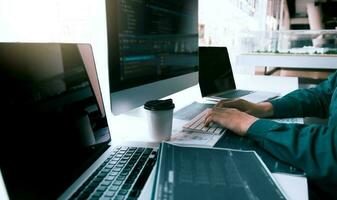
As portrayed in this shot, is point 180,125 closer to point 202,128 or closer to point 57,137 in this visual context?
point 202,128

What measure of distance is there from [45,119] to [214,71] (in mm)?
988

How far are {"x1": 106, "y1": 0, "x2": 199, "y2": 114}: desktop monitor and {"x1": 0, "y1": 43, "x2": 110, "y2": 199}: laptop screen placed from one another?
80mm

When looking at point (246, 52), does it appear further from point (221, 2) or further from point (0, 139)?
point (0, 139)

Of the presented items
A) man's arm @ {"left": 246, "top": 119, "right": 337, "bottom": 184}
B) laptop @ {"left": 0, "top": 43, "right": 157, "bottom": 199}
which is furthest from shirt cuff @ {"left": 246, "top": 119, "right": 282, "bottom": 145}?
laptop @ {"left": 0, "top": 43, "right": 157, "bottom": 199}

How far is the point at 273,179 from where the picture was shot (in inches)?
19.3

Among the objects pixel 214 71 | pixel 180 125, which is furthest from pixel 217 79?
pixel 180 125

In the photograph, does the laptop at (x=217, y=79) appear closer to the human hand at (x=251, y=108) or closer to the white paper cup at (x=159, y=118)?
the human hand at (x=251, y=108)

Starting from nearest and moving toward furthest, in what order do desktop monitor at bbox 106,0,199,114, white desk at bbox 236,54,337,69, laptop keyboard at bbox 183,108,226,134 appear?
desktop monitor at bbox 106,0,199,114 < laptop keyboard at bbox 183,108,226,134 < white desk at bbox 236,54,337,69

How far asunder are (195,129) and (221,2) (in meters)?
2.06

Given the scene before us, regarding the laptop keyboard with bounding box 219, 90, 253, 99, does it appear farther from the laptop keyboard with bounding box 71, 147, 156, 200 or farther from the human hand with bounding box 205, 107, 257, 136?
the laptop keyboard with bounding box 71, 147, 156, 200

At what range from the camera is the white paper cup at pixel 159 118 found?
660mm

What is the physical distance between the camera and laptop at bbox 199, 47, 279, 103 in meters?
1.24

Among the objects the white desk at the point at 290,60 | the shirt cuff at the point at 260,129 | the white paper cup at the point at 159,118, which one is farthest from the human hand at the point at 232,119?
the white desk at the point at 290,60

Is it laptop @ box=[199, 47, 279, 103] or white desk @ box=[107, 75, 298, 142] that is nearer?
white desk @ box=[107, 75, 298, 142]
